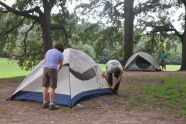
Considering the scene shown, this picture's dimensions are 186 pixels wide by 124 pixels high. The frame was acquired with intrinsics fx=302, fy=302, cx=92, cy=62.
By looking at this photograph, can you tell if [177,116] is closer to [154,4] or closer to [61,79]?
[61,79]

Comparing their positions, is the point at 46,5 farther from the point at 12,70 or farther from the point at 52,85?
the point at 12,70

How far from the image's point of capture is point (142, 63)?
63.0ft

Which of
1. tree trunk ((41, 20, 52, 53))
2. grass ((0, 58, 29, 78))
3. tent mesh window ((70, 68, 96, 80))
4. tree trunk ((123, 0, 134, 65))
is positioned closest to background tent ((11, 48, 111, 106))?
tent mesh window ((70, 68, 96, 80))

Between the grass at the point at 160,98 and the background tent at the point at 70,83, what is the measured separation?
1152 millimetres

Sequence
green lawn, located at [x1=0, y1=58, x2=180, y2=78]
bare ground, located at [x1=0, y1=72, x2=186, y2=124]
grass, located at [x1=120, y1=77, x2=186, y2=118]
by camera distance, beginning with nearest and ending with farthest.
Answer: bare ground, located at [x1=0, y1=72, x2=186, y2=124] → grass, located at [x1=120, y1=77, x2=186, y2=118] → green lawn, located at [x1=0, y1=58, x2=180, y2=78]

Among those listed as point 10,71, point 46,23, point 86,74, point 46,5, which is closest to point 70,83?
point 86,74

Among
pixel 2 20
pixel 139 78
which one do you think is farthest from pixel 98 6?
pixel 139 78

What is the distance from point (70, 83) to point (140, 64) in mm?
11716

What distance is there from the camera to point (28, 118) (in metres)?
6.45

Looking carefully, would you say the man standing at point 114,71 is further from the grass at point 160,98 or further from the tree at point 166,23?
the tree at point 166,23

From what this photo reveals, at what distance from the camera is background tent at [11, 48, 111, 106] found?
7.91 metres

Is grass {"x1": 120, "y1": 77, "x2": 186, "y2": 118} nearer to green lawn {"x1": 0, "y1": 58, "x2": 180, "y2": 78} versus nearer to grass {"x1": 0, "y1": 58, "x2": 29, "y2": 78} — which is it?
grass {"x1": 0, "y1": 58, "x2": 29, "y2": 78}

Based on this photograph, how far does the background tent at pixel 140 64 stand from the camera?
18562 mm

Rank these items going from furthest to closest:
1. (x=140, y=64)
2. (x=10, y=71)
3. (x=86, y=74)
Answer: (x=10, y=71) < (x=140, y=64) < (x=86, y=74)
